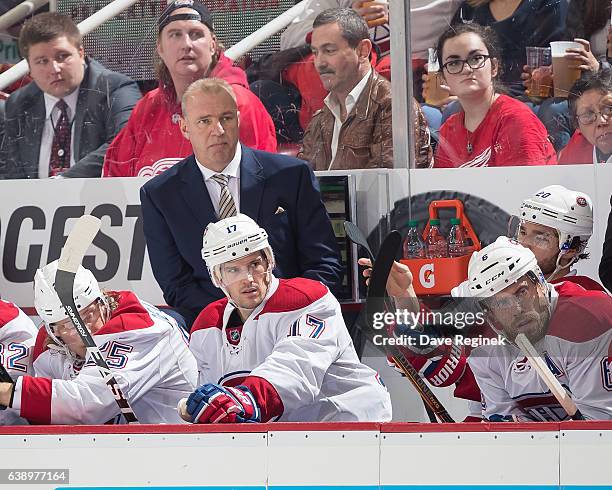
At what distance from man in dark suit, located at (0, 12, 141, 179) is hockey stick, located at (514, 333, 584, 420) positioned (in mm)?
1565

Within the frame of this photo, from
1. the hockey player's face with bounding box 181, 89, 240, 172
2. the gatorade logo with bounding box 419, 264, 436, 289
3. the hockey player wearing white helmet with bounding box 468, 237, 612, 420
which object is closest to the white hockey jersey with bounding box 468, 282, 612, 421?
the hockey player wearing white helmet with bounding box 468, 237, 612, 420

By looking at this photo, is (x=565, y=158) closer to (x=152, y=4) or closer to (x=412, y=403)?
(x=412, y=403)

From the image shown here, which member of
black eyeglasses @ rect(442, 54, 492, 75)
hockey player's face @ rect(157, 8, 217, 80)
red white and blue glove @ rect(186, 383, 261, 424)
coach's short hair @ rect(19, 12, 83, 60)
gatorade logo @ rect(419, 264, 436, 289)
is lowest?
red white and blue glove @ rect(186, 383, 261, 424)

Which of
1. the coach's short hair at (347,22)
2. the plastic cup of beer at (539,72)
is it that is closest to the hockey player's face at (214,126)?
the coach's short hair at (347,22)

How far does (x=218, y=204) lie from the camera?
4.39 metres

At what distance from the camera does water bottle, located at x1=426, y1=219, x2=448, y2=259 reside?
13.4 ft

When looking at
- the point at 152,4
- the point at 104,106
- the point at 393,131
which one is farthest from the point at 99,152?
the point at 393,131

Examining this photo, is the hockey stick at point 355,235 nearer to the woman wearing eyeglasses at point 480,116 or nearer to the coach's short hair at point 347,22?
the woman wearing eyeglasses at point 480,116

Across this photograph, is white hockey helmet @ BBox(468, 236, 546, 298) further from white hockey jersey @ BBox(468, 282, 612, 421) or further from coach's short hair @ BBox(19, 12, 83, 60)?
coach's short hair @ BBox(19, 12, 83, 60)

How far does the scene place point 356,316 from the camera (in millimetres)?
4258

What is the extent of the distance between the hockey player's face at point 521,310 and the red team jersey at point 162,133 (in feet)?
3.30

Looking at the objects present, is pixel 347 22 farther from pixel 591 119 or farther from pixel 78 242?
pixel 78 242

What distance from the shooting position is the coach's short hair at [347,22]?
14.4 feet

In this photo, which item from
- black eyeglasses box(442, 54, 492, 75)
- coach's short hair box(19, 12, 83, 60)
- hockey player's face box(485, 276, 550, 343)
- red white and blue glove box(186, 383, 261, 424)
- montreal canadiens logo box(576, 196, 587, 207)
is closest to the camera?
red white and blue glove box(186, 383, 261, 424)
